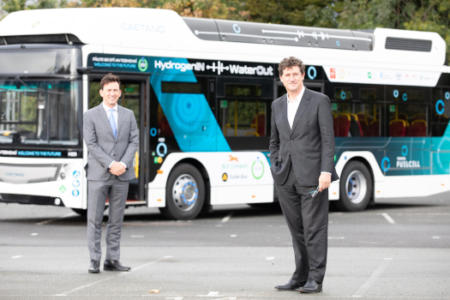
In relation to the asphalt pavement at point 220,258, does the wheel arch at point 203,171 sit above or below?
above

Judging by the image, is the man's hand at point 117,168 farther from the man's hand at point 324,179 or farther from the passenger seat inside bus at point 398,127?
the passenger seat inside bus at point 398,127

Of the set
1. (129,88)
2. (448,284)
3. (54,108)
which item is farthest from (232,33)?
(448,284)

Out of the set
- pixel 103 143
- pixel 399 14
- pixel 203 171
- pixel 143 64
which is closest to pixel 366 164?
pixel 203 171

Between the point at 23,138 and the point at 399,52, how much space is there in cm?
824

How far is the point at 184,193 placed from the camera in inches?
711

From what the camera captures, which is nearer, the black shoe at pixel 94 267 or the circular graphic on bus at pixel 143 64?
the black shoe at pixel 94 267

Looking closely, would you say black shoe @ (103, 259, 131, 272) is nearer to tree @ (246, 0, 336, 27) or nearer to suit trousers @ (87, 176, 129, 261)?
suit trousers @ (87, 176, 129, 261)

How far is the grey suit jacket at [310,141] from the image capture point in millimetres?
9336

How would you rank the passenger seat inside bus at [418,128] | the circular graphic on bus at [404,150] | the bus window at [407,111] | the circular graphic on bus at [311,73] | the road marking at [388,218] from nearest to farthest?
1. the road marking at [388,218]
2. the circular graphic on bus at [311,73]
3. the bus window at [407,111]
4. the circular graphic on bus at [404,150]
5. the passenger seat inside bus at [418,128]

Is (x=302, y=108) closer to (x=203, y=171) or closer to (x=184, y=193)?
(x=184, y=193)

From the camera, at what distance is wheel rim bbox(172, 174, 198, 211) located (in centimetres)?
1795

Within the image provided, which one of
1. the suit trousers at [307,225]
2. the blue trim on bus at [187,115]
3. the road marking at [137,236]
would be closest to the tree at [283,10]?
the blue trim on bus at [187,115]

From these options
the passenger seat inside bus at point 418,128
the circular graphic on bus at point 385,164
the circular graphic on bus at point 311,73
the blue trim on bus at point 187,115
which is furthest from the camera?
the passenger seat inside bus at point 418,128

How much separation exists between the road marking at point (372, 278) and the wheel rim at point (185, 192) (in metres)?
6.06
